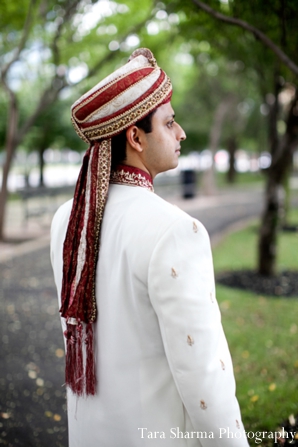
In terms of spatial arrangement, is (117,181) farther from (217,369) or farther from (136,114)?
(217,369)

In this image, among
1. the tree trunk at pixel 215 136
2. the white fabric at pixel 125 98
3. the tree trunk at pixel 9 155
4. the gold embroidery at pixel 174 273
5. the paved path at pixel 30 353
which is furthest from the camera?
the tree trunk at pixel 215 136

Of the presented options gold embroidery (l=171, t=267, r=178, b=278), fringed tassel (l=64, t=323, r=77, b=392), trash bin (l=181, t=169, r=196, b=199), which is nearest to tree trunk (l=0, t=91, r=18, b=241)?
fringed tassel (l=64, t=323, r=77, b=392)

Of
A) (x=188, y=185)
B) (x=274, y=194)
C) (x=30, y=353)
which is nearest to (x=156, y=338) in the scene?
(x=30, y=353)

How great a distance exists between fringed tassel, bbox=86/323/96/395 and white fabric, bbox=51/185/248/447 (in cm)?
3

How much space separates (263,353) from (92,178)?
4304 mm

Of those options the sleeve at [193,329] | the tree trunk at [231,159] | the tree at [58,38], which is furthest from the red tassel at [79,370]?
the tree trunk at [231,159]

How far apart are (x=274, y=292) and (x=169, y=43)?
572cm

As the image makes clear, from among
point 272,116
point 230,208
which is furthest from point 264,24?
point 230,208

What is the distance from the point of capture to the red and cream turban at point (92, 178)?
5.55 feet

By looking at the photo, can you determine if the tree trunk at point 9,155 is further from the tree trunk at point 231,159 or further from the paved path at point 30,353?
the tree trunk at point 231,159

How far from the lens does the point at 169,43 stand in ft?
35.1

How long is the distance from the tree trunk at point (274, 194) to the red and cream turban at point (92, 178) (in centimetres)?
678

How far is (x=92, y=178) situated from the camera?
1763 mm

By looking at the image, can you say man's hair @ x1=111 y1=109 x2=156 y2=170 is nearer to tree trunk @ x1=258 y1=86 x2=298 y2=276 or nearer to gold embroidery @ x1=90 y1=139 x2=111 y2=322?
gold embroidery @ x1=90 y1=139 x2=111 y2=322
